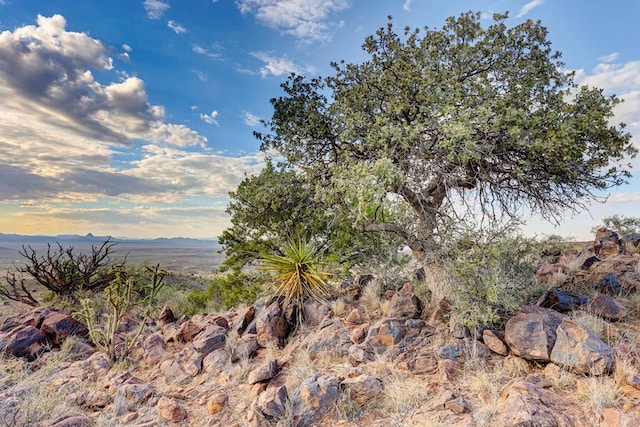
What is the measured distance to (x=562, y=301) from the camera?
734cm

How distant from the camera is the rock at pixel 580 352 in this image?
5020 mm

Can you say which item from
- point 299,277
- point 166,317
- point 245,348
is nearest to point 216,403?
point 245,348

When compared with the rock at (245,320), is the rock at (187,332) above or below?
below

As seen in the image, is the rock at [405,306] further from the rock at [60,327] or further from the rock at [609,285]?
the rock at [60,327]

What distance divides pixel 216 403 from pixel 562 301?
6.66m

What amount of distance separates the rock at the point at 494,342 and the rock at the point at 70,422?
6467 millimetres

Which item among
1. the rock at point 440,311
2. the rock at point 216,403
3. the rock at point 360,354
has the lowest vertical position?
the rock at point 216,403

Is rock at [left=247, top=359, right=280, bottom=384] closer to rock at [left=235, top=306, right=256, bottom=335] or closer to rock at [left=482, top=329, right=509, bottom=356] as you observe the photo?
rock at [left=235, top=306, right=256, bottom=335]

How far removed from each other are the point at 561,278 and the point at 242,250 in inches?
370

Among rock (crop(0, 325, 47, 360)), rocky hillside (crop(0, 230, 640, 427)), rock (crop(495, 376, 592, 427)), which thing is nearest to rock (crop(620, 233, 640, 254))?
rocky hillside (crop(0, 230, 640, 427))

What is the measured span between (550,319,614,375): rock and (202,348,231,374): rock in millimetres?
5933

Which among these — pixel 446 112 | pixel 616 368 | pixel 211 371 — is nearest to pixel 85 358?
pixel 211 371

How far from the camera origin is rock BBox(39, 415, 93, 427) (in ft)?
18.8

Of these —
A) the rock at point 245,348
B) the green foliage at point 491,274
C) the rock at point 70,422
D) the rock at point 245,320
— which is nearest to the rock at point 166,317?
the rock at point 245,320
